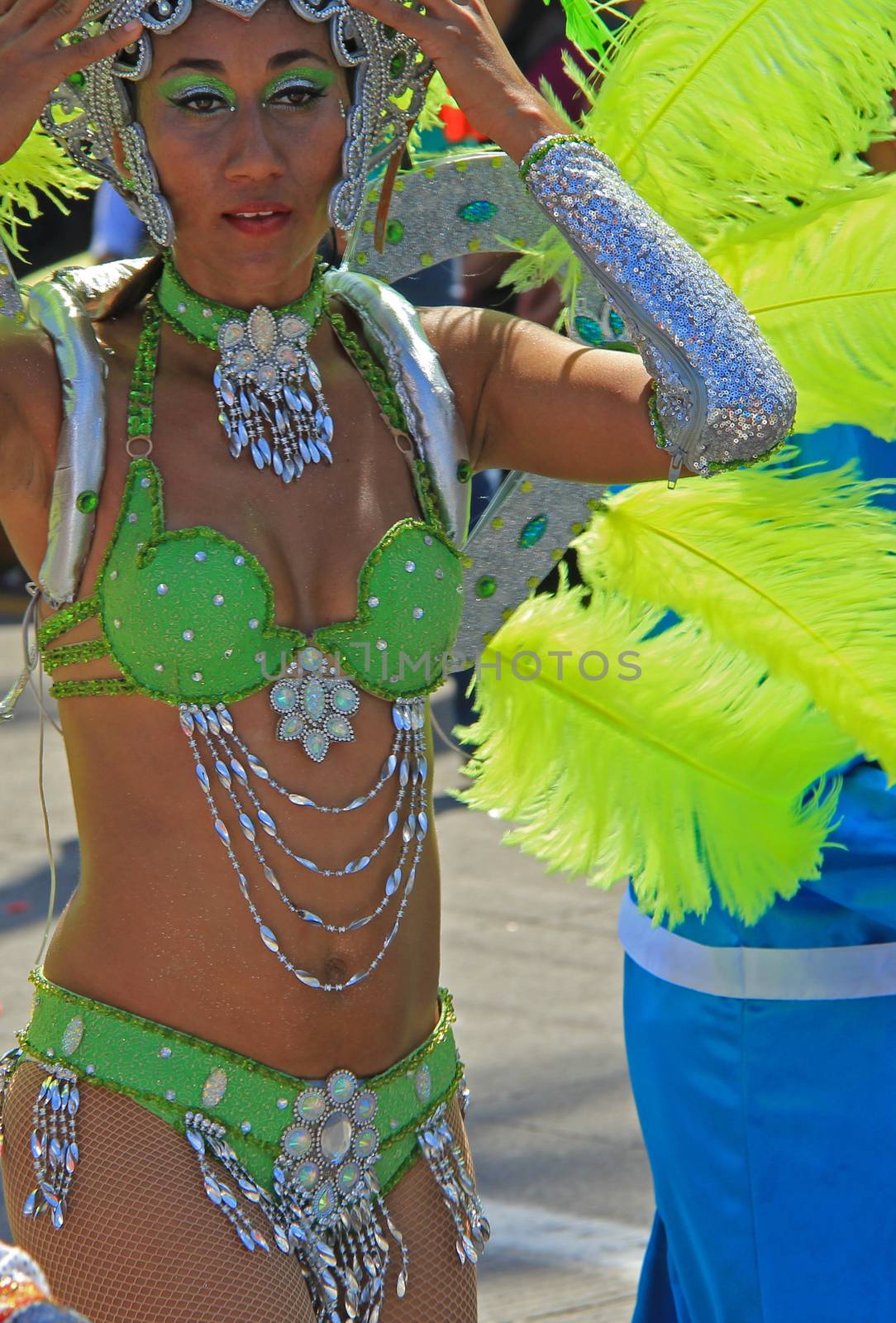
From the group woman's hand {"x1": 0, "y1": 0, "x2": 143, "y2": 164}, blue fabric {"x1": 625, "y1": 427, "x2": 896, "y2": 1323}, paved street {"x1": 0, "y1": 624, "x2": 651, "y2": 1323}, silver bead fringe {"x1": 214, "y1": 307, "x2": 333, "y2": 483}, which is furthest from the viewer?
paved street {"x1": 0, "y1": 624, "x2": 651, "y2": 1323}

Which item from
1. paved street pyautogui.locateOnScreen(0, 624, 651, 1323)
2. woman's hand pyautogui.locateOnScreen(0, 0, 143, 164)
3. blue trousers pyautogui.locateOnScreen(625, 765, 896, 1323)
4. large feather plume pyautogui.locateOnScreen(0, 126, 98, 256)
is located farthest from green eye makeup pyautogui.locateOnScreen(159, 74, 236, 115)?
paved street pyautogui.locateOnScreen(0, 624, 651, 1323)

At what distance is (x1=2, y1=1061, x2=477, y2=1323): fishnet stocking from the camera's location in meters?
1.99

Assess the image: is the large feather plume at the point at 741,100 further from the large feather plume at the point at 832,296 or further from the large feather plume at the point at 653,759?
the large feather plume at the point at 653,759

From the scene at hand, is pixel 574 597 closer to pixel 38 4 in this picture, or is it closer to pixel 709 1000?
pixel 709 1000

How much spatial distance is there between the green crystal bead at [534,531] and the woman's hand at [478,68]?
1.73ft

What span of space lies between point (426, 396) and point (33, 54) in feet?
1.96

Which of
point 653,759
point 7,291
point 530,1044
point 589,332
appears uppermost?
point 7,291

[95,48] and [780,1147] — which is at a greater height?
[95,48]

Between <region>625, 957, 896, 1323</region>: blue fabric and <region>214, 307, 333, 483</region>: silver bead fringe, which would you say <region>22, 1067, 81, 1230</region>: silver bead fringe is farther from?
<region>625, 957, 896, 1323</region>: blue fabric

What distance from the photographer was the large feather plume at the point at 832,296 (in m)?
2.38

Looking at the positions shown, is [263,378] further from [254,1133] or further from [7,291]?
[254,1133]

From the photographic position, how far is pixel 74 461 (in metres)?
2.10

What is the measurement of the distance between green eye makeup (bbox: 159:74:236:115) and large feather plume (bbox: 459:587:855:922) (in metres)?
0.80

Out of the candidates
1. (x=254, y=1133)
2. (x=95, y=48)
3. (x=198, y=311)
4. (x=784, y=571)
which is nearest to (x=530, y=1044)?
(x=784, y=571)
